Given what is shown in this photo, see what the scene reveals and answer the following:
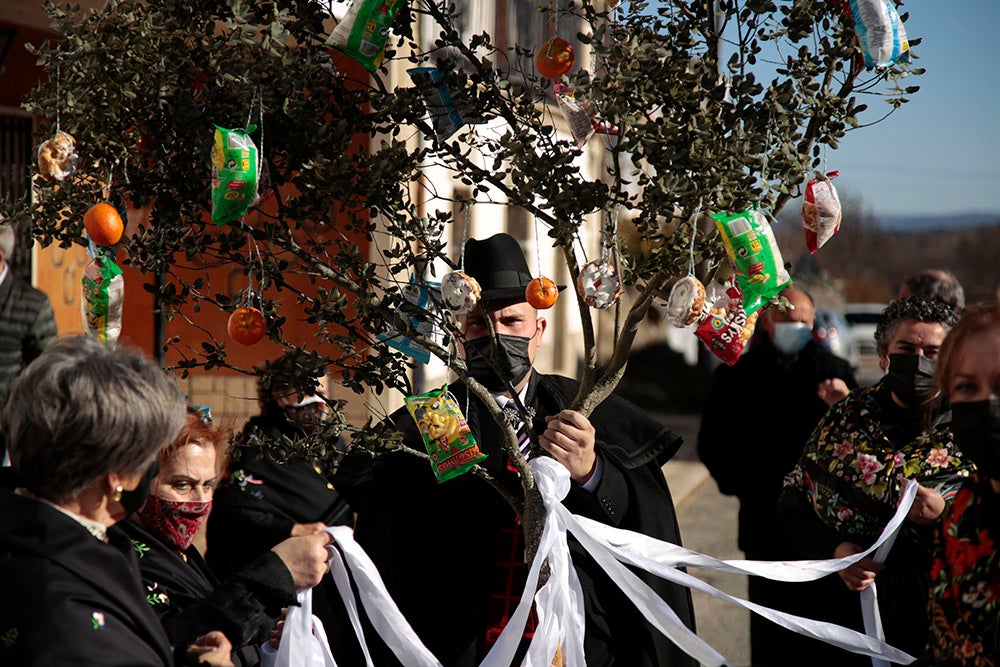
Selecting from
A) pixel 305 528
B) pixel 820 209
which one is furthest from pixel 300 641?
pixel 820 209

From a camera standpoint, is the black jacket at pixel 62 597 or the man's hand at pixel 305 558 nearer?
the black jacket at pixel 62 597

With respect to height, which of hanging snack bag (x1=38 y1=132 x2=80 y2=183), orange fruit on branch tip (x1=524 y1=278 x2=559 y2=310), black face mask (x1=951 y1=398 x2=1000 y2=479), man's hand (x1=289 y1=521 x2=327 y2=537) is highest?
hanging snack bag (x1=38 y1=132 x2=80 y2=183)

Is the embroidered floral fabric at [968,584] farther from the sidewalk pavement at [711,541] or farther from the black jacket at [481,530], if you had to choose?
the sidewalk pavement at [711,541]

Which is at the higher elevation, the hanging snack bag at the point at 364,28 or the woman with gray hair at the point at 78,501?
the hanging snack bag at the point at 364,28

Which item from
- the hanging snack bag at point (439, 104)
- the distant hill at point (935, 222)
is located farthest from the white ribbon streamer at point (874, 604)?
the distant hill at point (935, 222)

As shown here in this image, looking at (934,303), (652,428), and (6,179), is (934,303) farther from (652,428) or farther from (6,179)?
(6,179)

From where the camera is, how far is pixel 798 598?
3441 mm

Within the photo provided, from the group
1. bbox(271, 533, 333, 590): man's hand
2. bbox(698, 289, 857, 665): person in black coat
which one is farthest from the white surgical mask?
bbox(271, 533, 333, 590): man's hand

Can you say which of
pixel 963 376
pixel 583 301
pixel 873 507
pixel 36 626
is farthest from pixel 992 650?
pixel 36 626

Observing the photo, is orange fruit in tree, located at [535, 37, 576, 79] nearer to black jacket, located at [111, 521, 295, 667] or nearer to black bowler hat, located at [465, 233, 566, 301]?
black bowler hat, located at [465, 233, 566, 301]

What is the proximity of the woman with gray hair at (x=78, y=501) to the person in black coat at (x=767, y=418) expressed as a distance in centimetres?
319

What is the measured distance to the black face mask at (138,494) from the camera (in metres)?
1.85

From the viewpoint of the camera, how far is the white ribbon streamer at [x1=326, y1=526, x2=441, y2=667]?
2.51 meters

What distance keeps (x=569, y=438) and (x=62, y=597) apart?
3.77 feet
